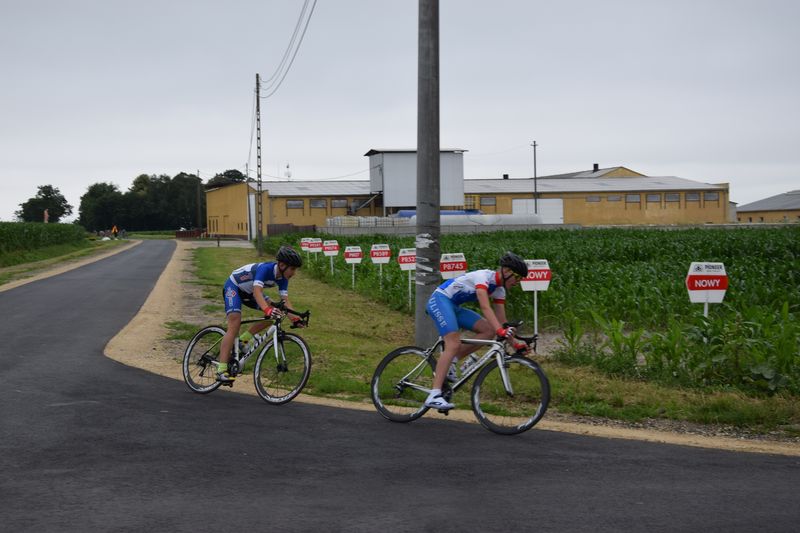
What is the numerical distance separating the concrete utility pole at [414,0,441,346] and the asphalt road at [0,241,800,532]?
11.5 feet

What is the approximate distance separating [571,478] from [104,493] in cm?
339

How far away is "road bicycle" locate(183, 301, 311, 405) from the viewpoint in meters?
9.44

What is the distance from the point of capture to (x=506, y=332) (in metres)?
7.79

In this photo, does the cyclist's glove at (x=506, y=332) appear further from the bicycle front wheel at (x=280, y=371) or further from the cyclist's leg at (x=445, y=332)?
the bicycle front wheel at (x=280, y=371)

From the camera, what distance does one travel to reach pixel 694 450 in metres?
7.54

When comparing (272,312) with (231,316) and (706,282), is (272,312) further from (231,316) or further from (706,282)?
(706,282)

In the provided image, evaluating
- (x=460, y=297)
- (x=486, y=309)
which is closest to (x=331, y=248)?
(x=460, y=297)

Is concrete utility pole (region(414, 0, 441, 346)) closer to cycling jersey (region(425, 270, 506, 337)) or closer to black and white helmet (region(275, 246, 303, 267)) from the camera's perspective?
black and white helmet (region(275, 246, 303, 267))

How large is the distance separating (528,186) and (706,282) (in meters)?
85.7

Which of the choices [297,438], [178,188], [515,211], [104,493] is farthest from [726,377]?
[178,188]

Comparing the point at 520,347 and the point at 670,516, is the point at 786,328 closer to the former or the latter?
the point at 520,347

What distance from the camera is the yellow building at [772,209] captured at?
10912 centimetres

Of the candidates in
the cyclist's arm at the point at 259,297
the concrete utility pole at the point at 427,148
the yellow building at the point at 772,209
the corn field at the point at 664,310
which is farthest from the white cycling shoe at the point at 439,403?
the yellow building at the point at 772,209

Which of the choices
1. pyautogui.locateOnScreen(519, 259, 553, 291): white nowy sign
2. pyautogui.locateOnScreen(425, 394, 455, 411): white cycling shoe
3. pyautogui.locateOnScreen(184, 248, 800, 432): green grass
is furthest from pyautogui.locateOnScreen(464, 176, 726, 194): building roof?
pyautogui.locateOnScreen(425, 394, 455, 411): white cycling shoe
